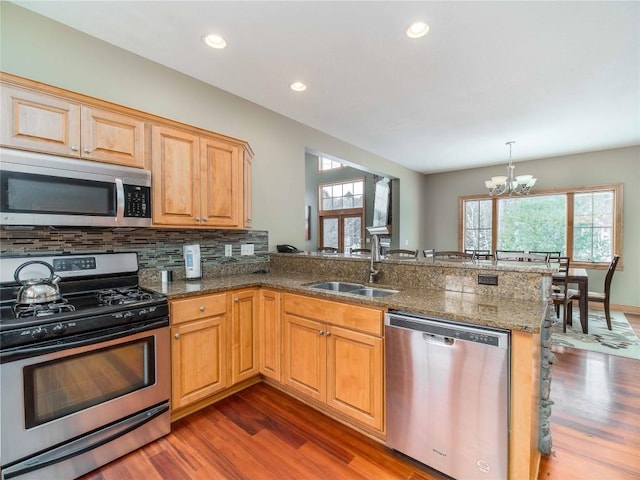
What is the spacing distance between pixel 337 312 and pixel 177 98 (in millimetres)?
2345

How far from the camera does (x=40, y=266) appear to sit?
1.86m

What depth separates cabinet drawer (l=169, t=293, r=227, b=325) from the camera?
1965 mm

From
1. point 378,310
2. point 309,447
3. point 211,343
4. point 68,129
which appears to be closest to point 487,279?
point 378,310

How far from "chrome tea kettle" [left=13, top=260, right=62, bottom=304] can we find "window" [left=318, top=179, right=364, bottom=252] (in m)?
5.82

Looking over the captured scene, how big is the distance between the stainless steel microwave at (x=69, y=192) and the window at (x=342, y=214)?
A: 5456 mm

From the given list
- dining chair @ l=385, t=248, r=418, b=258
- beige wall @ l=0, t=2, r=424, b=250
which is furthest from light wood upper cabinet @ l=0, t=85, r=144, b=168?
dining chair @ l=385, t=248, r=418, b=258

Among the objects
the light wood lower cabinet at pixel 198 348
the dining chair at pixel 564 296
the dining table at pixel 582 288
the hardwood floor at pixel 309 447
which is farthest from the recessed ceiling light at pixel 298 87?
the dining table at pixel 582 288

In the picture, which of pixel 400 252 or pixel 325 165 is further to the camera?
pixel 325 165

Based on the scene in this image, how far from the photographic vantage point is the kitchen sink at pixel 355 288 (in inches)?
89.2

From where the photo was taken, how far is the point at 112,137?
6.42ft

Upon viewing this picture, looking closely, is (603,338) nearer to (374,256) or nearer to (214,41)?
(374,256)

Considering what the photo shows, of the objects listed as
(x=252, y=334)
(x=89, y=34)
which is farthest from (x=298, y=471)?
(x=89, y=34)

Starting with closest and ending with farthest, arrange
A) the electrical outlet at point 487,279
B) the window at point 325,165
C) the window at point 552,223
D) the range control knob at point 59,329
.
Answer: the range control knob at point 59,329 < the electrical outlet at point 487,279 < the window at point 552,223 < the window at point 325,165

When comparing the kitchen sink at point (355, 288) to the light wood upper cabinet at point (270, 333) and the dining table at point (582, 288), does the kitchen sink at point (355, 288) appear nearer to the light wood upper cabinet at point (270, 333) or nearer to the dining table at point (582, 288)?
the light wood upper cabinet at point (270, 333)
